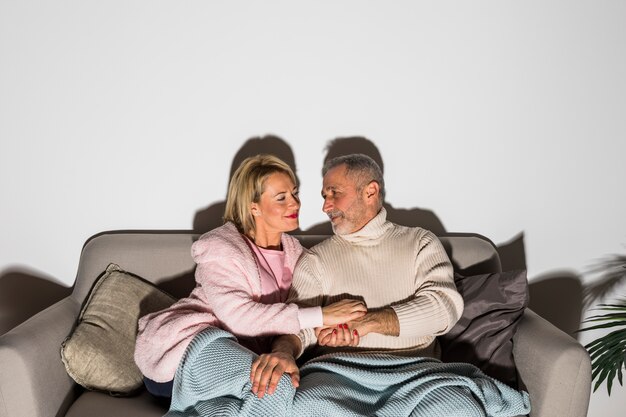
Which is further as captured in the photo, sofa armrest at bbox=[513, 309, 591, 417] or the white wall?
the white wall

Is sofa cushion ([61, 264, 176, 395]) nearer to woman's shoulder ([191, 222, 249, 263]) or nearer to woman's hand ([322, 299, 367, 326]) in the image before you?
woman's shoulder ([191, 222, 249, 263])

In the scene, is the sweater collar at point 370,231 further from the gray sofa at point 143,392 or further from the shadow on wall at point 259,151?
the shadow on wall at point 259,151

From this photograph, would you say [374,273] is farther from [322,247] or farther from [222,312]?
[222,312]

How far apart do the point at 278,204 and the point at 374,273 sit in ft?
1.40

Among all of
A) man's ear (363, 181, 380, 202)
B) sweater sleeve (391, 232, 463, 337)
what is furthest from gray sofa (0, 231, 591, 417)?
man's ear (363, 181, 380, 202)

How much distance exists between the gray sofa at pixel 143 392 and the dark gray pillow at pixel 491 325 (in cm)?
4

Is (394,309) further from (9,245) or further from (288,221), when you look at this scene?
(9,245)

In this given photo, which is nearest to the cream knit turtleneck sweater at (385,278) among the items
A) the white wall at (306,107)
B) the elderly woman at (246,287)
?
the elderly woman at (246,287)

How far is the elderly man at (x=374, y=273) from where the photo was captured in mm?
2123

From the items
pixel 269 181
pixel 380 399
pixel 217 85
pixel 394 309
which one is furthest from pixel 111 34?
pixel 380 399

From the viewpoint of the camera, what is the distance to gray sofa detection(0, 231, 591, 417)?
6.31ft

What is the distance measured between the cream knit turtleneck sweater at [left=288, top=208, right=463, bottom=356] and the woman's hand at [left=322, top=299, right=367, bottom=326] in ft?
0.42

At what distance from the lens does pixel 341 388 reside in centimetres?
187

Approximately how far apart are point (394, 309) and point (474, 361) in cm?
34
